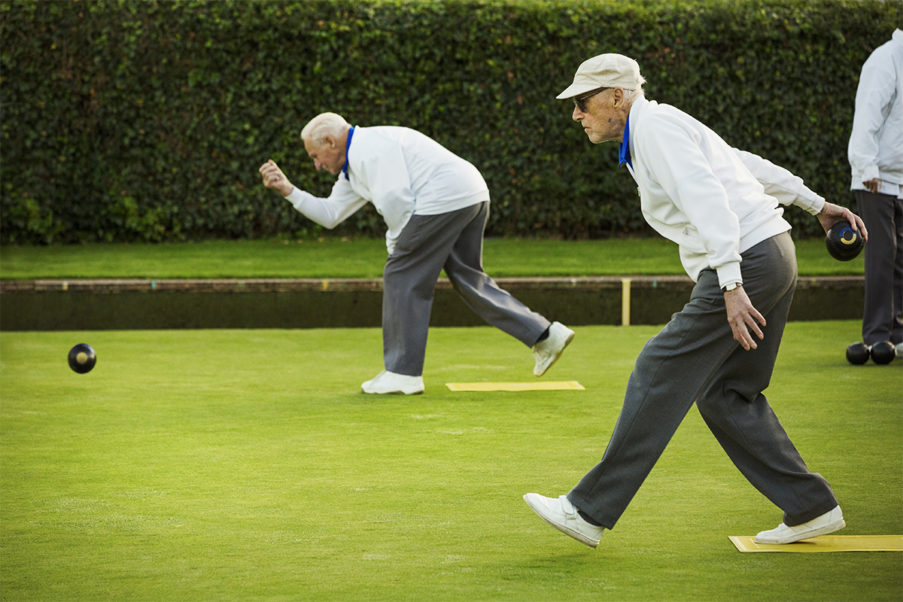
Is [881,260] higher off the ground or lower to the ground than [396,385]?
higher

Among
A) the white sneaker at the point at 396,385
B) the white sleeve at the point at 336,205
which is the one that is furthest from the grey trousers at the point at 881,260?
the white sleeve at the point at 336,205

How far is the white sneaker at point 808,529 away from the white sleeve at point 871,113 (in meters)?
3.70

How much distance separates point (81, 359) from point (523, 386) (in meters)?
2.23

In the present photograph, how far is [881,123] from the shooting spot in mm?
7301

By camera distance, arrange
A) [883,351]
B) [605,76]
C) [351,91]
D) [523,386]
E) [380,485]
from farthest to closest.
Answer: [351,91], [883,351], [523,386], [380,485], [605,76]

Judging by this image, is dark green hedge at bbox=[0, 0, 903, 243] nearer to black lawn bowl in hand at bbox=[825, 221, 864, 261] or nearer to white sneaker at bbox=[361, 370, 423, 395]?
white sneaker at bbox=[361, 370, 423, 395]

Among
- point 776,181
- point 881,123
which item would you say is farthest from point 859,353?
point 776,181

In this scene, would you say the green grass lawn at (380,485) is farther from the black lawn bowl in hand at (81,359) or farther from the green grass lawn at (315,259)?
the green grass lawn at (315,259)

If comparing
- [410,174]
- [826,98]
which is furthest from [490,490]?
[826,98]

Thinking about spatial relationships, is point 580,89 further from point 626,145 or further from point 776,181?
point 776,181

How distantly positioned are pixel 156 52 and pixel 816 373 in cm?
719

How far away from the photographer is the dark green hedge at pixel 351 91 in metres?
12.3

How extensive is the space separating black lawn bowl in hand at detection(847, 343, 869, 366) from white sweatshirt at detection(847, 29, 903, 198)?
82 centimetres

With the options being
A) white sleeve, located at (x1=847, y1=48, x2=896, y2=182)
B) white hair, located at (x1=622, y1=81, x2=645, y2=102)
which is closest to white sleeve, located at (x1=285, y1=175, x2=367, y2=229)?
white sleeve, located at (x1=847, y1=48, x2=896, y2=182)
